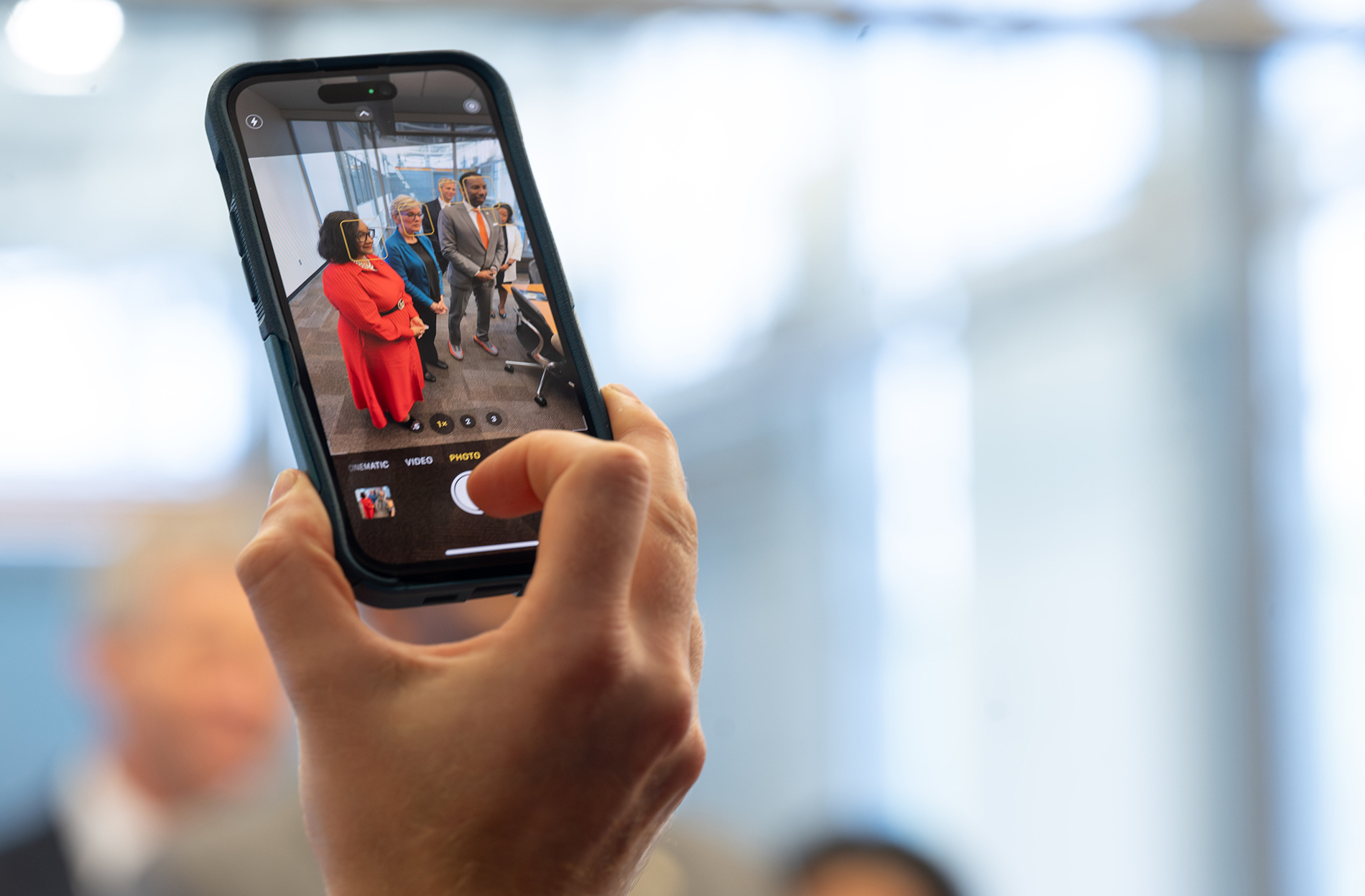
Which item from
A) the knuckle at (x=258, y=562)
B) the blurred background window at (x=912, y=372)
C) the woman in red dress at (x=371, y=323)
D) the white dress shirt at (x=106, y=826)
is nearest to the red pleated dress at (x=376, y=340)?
the woman in red dress at (x=371, y=323)

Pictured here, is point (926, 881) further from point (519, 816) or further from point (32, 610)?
point (32, 610)

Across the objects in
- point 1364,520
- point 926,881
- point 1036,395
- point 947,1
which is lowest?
point 926,881

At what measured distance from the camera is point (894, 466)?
118 cm

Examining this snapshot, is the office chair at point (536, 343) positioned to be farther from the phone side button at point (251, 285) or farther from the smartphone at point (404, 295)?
the phone side button at point (251, 285)

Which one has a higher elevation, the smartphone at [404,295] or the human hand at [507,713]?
the smartphone at [404,295]

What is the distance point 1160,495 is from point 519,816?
127 cm

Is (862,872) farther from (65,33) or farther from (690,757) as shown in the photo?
(65,33)

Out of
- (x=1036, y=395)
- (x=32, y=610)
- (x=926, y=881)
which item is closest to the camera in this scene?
(x=32, y=610)

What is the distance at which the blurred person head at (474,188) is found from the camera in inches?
17.6

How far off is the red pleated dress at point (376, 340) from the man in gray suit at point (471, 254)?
0.07 ft

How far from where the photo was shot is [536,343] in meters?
0.43

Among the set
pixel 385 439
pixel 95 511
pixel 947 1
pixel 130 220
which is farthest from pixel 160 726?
pixel 947 1

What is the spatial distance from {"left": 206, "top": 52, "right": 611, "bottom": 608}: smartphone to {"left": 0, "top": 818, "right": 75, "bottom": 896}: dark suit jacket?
0.94 meters

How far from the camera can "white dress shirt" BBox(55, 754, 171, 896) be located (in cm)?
98
